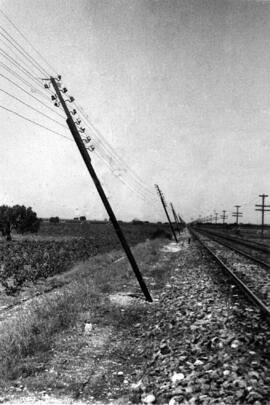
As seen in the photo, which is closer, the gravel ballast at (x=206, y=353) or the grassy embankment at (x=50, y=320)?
the gravel ballast at (x=206, y=353)

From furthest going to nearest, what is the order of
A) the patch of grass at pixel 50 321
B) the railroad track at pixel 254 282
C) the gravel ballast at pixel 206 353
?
the railroad track at pixel 254 282 < the patch of grass at pixel 50 321 < the gravel ballast at pixel 206 353

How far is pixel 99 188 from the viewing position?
448 inches

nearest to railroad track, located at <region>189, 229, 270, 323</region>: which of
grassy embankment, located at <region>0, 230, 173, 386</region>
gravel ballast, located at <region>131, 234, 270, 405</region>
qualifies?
gravel ballast, located at <region>131, 234, 270, 405</region>

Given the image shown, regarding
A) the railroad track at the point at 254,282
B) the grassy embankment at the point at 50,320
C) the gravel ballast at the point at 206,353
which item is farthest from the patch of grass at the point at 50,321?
the railroad track at the point at 254,282

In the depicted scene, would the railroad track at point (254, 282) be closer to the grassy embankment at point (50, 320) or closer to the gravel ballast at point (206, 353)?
the gravel ballast at point (206, 353)

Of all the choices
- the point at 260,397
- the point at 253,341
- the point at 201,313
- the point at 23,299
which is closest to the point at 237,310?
the point at 201,313

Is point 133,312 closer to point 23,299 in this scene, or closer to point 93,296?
point 93,296

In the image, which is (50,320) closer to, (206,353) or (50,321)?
(50,321)

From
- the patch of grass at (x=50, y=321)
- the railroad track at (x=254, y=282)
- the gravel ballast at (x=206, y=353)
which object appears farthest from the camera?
the railroad track at (x=254, y=282)

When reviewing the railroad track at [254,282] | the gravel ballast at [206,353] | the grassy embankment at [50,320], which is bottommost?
the grassy embankment at [50,320]

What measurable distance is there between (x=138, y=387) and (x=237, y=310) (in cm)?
427

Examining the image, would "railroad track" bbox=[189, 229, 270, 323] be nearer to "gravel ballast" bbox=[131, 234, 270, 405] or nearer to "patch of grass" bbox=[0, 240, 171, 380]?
"gravel ballast" bbox=[131, 234, 270, 405]

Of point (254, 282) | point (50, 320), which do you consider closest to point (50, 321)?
point (50, 320)

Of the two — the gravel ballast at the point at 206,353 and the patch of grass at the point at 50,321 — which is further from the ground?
the gravel ballast at the point at 206,353
